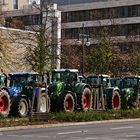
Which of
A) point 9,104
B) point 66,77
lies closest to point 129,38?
point 66,77

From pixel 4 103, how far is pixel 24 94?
2350mm

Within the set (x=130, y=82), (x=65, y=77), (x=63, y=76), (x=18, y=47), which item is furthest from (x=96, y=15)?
(x=63, y=76)

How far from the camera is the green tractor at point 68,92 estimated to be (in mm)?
35875

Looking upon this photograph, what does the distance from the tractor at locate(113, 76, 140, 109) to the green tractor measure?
205 inches

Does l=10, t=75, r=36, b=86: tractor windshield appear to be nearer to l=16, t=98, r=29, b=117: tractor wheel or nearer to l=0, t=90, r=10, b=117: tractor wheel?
l=16, t=98, r=29, b=117: tractor wheel

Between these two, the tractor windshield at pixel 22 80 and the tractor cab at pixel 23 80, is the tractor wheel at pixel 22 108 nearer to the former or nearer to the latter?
the tractor cab at pixel 23 80

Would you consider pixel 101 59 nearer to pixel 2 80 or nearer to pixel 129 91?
pixel 129 91

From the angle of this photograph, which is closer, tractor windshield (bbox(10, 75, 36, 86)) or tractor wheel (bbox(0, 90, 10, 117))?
tractor wheel (bbox(0, 90, 10, 117))

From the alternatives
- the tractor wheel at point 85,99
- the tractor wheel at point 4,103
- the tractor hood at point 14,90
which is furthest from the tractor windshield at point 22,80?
the tractor wheel at point 85,99

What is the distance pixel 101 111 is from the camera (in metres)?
35.7

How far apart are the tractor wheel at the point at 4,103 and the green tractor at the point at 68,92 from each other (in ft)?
15.3

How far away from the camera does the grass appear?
28.3m

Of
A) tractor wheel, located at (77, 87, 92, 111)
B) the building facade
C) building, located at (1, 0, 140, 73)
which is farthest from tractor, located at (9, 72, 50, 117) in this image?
the building facade

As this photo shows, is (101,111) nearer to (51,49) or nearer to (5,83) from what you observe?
(5,83)
